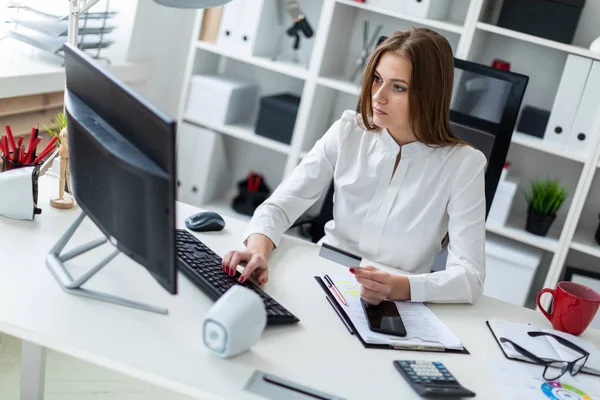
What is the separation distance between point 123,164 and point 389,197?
2.76 ft

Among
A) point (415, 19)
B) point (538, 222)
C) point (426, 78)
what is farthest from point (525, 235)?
point (426, 78)

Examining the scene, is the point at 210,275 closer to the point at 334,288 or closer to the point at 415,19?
the point at 334,288

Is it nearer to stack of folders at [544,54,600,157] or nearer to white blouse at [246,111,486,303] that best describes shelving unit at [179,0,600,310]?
stack of folders at [544,54,600,157]

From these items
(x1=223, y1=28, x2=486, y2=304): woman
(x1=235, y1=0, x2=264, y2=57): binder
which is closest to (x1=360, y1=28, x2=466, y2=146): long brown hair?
(x1=223, y1=28, x2=486, y2=304): woman

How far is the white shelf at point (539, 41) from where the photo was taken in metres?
2.75

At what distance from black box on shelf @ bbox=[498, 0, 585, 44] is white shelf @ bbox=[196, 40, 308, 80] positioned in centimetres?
88

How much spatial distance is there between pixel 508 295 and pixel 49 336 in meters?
2.20

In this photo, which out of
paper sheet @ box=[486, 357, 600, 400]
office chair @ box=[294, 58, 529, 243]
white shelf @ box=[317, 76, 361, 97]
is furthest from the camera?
white shelf @ box=[317, 76, 361, 97]

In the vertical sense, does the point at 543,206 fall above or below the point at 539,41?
below

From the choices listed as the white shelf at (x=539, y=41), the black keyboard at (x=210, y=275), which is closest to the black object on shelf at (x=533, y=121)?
the white shelf at (x=539, y=41)

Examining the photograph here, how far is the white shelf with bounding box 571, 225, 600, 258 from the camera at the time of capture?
292cm

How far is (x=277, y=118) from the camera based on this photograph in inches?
131

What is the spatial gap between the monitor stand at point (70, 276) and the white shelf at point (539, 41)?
6.35 ft

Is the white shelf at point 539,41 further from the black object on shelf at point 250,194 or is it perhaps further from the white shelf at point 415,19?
the black object on shelf at point 250,194
